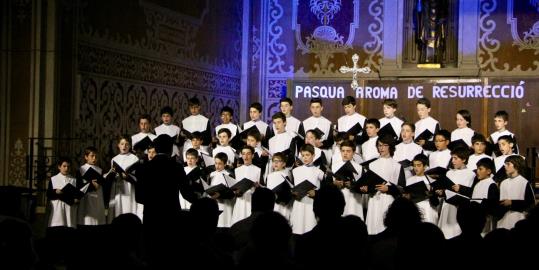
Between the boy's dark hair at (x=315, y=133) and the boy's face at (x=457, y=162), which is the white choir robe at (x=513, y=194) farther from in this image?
the boy's dark hair at (x=315, y=133)

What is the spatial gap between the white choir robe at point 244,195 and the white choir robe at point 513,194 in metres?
2.36

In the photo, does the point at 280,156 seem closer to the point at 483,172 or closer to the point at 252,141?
the point at 252,141

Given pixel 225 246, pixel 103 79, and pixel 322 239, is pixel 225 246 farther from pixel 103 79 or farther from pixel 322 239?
pixel 103 79

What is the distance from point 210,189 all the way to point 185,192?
2.07 metres

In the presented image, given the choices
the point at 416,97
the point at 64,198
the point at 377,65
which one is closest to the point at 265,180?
the point at 64,198

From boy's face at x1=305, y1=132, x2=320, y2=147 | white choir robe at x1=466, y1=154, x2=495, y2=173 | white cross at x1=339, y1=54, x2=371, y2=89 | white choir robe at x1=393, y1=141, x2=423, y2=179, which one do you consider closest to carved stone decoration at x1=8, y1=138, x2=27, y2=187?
boy's face at x1=305, y1=132, x2=320, y2=147

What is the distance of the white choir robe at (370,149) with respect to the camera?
9.37 metres

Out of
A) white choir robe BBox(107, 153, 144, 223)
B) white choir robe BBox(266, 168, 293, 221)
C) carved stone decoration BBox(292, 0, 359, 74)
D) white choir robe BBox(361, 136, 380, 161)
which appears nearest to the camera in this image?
white choir robe BBox(266, 168, 293, 221)

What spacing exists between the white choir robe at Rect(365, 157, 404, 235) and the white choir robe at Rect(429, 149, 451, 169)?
464 millimetres

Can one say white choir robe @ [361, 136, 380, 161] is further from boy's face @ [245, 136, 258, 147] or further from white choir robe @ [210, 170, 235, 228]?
white choir robe @ [210, 170, 235, 228]

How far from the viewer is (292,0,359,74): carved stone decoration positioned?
43.2ft

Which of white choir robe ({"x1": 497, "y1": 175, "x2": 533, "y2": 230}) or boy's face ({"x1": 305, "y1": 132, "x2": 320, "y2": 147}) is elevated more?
boy's face ({"x1": 305, "y1": 132, "x2": 320, "y2": 147})

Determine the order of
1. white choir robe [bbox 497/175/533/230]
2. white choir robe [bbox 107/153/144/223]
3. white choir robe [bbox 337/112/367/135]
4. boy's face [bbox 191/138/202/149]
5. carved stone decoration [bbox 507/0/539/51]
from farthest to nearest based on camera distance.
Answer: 1. carved stone decoration [bbox 507/0/539/51]
2. white choir robe [bbox 337/112/367/135]
3. boy's face [bbox 191/138/202/149]
4. white choir robe [bbox 107/153/144/223]
5. white choir robe [bbox 497/175/533/230]

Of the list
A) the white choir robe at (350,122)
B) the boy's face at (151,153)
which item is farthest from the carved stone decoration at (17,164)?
the white choir robe at (350,122)
